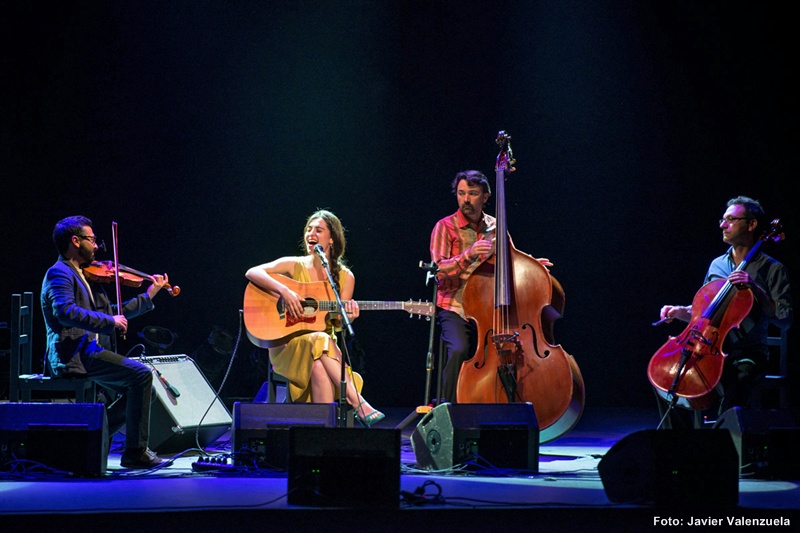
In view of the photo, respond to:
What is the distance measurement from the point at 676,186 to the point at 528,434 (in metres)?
3.56

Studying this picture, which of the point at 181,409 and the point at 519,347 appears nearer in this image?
the point at 519,347

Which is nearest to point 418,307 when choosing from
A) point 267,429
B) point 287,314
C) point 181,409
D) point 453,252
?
point 453,252

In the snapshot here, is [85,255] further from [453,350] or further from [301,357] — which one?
[453,350]

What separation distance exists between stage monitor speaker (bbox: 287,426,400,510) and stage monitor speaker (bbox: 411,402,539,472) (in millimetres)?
747

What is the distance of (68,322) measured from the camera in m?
4.08

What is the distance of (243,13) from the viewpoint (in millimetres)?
6477

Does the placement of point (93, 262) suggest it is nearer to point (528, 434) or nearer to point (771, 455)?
point (528, 434)

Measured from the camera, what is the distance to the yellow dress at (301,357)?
4.62 meters

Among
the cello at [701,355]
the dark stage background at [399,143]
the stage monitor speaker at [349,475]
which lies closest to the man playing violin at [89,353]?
the stage monitor speaker at [349,475]

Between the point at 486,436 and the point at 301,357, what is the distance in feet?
4.14

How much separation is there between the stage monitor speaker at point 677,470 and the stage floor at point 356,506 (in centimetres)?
4

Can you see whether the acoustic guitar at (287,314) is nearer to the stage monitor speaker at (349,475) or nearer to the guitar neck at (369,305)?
the guitar neck at (369,305)

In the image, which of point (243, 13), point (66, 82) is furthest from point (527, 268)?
point (66, 82)

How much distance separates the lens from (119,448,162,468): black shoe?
4.03 metres
